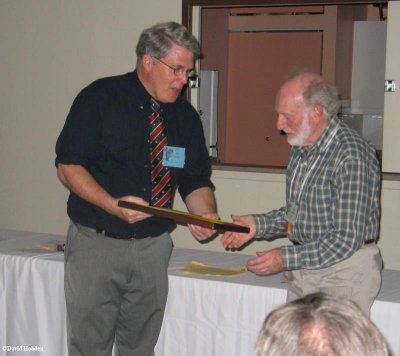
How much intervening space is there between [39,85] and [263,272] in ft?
10.1

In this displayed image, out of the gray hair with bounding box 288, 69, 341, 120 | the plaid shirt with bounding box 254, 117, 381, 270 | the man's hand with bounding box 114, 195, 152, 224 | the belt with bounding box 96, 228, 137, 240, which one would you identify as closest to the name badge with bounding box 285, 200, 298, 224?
the plaid shirt with bounding box 254, 117, 381, 270

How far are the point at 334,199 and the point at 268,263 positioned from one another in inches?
11.6

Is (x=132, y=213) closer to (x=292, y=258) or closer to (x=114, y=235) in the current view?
(x=114, y=235)

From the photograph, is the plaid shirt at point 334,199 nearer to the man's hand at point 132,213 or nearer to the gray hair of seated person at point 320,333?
the man's hand at point 132,213

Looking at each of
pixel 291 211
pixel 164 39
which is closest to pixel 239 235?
pixel 291 211

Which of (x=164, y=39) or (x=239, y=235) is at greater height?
(x=164, y=39)

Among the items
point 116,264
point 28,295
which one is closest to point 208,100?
point 28,295

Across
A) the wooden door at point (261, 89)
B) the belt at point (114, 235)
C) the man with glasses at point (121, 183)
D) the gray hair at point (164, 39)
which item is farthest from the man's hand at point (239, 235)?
the wooden door at point (261, 89)

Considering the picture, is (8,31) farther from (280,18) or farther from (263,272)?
(263,272)

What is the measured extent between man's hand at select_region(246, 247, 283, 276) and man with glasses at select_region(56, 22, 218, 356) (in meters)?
0.39

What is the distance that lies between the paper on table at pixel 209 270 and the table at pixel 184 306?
0.15 ft

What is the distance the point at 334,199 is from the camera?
7.48 feet

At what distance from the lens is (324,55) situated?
19.6 ft

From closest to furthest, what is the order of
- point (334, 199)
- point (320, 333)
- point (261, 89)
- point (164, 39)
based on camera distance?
point (320, 333)
point (334, 199)
point (164, 39)
point (261, 89)
